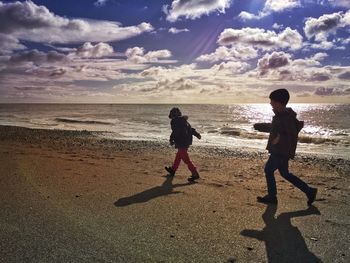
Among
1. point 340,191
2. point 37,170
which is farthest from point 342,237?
point 37,170

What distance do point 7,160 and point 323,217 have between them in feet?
26.0

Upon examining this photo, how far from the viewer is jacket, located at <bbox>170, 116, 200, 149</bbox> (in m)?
8.42

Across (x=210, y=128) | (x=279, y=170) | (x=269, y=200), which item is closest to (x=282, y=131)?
(x=279, y=170)

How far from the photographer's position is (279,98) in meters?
5.88

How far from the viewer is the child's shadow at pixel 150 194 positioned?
6328 millimetres

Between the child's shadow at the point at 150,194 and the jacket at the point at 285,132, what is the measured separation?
7.02 ft

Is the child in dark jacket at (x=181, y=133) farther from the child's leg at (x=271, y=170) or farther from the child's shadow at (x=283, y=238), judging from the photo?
the child's shadow at (x=283, y=238)

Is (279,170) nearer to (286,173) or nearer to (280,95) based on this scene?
(286,173)

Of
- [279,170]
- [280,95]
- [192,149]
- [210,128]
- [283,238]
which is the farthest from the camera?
[210,128]

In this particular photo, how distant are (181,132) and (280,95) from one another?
304cm

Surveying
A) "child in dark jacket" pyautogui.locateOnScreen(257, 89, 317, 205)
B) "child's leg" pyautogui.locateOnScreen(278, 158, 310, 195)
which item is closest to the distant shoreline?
"child's leg" pyautogui.locateOnScreen(278, 158, 310, 195)

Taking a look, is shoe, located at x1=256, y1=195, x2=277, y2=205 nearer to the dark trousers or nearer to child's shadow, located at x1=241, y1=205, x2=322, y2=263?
the dark trousers

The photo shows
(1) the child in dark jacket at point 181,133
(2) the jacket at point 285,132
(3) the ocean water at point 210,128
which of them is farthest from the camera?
(3) the ocean water at point 210,128

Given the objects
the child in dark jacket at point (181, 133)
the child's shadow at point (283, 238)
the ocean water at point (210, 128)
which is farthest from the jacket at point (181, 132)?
the ocean water at point (210, 128)
